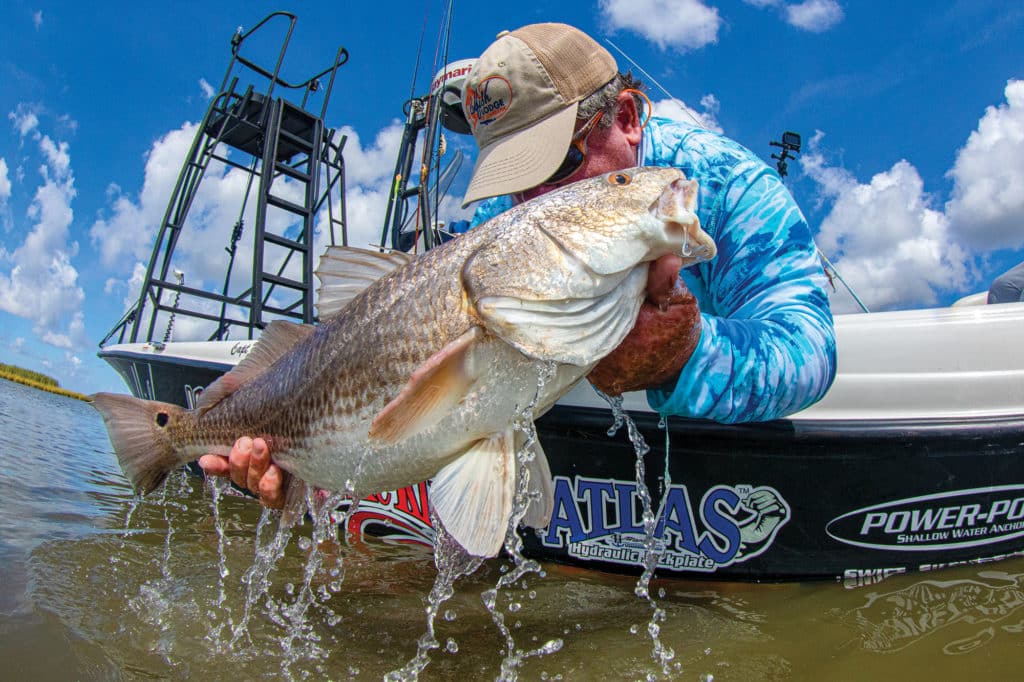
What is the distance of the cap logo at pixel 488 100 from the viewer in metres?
2.24

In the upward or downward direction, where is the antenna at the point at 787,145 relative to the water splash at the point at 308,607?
upward

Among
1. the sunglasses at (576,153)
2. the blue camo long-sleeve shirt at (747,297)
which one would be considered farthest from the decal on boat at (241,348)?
the blue camo long-sleeve shirt at (747,297)

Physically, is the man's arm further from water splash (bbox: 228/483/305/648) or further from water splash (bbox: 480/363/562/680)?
water splash (bbox: 228/483/305/648)

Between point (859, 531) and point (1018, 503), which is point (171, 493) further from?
point (1018, 503)

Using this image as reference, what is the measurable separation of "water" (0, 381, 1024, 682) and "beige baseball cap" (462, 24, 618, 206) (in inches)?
60.3

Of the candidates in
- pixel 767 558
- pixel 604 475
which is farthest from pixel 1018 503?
pixel 604 475

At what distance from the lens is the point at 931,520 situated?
2.29 metres

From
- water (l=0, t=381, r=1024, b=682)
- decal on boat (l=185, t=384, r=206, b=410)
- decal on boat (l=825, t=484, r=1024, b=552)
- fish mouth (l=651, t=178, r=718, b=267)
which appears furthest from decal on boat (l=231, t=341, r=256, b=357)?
decal on boat (l=825, t=484, r=1024, b=552)

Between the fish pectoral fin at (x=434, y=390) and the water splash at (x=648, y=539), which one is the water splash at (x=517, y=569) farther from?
the water splash at (x=648, y=539)

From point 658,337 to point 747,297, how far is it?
0.60 metres

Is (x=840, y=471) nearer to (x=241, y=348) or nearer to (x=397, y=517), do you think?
(x=397, y=517)

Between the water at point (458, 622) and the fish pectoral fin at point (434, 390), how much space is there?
2.56 feet

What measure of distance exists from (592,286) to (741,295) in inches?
32.2

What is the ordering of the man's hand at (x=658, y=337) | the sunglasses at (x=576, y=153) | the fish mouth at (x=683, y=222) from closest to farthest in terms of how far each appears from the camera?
the fish mouth at (x=683, y=222), the man's hand at (x=658, y=337), the sunglasses at (x=576, y=153)
